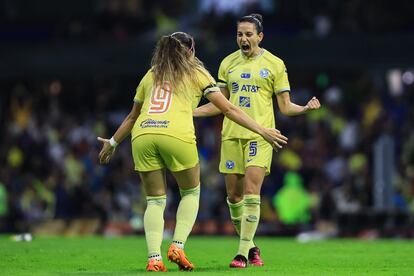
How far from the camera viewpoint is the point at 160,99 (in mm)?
11570

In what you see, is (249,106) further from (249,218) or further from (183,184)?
(183,184)

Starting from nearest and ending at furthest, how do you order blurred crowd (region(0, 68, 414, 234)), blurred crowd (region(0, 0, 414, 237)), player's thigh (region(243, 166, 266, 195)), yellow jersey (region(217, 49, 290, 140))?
player's thigh (region(243, 166, 266, 195))
yellow jersey (region(217, 49, 290, 140))
blurred crowd (region(0, 0, 414, 237))
blurred crowd (region(0, 68, 414, 234))

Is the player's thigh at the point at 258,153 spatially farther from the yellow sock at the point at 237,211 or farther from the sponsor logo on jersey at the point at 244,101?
the yellow sock at the point at 237,211

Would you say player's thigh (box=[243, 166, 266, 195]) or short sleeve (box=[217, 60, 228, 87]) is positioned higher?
short sleeve (box=[217, 60, 228, 87])

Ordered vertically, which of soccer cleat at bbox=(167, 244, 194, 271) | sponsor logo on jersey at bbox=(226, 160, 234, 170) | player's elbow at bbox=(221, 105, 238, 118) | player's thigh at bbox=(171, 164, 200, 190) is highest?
player's elbow at bbox=(221, 105, 238, 118)

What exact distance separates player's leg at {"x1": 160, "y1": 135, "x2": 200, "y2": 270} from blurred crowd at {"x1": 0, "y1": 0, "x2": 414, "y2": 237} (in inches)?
477

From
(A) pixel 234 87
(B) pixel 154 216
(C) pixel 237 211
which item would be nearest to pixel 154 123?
(B) pixel 154 216

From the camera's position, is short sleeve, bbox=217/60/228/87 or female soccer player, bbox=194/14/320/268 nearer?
female soccer player, bbox=194/14/320/268

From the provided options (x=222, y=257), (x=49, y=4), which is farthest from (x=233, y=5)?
(x=222, y=257)

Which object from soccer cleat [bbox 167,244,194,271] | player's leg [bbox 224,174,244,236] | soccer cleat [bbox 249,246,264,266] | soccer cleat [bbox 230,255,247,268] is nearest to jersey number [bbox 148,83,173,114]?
soccer cleat [bbox 167,244,194,271]

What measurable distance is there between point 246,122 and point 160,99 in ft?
2.93

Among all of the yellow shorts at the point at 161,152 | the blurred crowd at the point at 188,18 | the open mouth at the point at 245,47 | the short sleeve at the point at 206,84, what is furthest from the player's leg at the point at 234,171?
the blurred crowd at the point at 188,18

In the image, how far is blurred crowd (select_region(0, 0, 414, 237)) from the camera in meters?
24.8

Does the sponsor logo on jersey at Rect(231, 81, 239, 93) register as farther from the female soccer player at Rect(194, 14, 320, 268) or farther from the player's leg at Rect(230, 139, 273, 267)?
the player's leg at Rect(230, 139, 273, 267)
